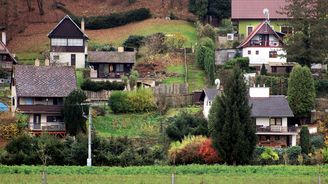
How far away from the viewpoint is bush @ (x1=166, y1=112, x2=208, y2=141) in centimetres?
6481

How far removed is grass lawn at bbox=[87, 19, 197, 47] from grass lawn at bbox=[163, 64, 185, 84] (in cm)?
644

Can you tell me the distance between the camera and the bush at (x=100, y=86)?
7369 cm

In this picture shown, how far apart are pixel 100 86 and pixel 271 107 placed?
39.8 ft

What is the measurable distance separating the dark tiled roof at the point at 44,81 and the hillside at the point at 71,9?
19.0m

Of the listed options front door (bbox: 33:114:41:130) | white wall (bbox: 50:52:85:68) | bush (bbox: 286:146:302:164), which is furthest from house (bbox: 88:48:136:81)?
bush (bbox: 286:146:302:164)

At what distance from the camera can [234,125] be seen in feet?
199

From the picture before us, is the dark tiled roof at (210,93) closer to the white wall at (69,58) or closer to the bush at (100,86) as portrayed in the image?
the bush at (100,86)

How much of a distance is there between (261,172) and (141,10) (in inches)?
1467

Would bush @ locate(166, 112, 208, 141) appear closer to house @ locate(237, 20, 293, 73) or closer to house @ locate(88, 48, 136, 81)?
house @ locate(88, 48, 136, 81)

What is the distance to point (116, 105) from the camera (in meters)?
69.9

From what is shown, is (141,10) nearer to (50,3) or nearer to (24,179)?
(50,3)

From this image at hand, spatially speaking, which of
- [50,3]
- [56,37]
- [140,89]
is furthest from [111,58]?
[50,3]

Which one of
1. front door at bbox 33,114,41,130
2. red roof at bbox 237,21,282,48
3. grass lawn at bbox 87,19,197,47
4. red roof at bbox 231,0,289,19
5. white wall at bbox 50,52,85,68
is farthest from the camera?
red roof at bbox 231,0,289,19

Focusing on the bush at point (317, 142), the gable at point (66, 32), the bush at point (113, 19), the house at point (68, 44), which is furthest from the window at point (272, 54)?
the bush at point (317, 142)
